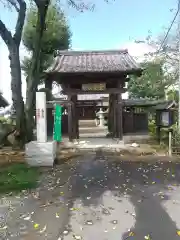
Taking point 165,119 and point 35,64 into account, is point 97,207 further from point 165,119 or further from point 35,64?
point 165,119

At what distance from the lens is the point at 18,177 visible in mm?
7723

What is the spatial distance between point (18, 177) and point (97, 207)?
325cm

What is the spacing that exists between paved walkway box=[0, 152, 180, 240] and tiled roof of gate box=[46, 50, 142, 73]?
27.1 ft

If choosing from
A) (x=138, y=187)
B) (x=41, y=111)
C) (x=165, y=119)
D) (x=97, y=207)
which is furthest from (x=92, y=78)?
(x=97, y=207)

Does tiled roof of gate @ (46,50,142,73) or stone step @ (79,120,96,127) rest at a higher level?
tiled roof of gate @ (46,50,142,73)

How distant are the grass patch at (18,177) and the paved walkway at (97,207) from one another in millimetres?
380

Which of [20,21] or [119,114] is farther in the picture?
[119,114]

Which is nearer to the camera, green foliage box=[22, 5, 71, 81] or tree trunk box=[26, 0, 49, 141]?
tree trunk box=[26, 0, 49, 141]

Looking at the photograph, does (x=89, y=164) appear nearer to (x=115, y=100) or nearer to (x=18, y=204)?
(x=18, y=204)

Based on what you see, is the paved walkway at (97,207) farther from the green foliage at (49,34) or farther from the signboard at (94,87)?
the green foliage at (49,34)

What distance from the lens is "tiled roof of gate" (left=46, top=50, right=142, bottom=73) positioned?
50.6 ft

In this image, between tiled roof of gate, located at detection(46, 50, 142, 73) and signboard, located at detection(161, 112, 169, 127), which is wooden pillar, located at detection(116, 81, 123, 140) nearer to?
tiled roof of gate, located at detection(46, 50, 142, 73)

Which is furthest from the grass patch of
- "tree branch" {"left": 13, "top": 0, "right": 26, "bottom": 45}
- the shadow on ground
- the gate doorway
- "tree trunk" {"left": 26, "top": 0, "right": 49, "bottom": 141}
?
the gate doorway

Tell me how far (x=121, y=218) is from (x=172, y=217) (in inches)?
37.7
